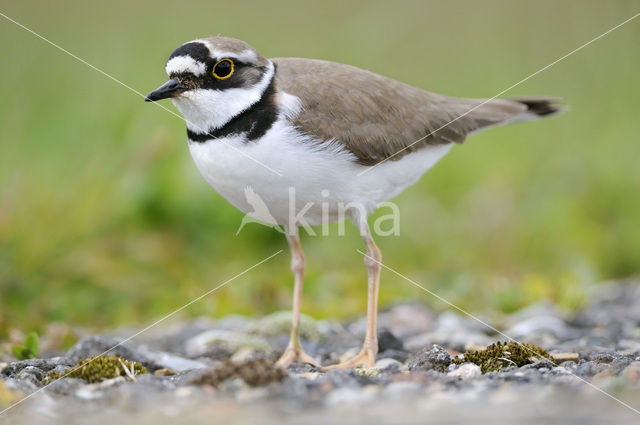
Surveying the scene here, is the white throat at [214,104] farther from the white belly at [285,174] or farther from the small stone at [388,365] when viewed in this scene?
the small stone at [388,365]

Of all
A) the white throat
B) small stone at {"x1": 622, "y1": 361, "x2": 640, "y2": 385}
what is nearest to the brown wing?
the white throat

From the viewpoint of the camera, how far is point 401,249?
Answer: 765 cm

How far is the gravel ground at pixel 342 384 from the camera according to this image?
298cm

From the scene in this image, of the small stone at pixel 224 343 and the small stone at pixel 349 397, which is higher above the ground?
the small stone at pixel 349 397

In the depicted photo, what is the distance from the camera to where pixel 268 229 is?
24.5 ft

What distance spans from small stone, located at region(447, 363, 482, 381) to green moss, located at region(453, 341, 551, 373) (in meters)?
0.08

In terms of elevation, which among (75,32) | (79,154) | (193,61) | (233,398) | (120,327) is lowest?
(120,327)

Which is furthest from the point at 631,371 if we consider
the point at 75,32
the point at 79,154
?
the point at 75,32

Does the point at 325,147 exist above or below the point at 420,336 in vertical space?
above

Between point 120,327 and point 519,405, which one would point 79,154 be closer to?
point 120,327

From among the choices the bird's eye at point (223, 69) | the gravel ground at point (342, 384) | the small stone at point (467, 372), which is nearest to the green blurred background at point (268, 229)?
the gravel ground at point (342, 384)

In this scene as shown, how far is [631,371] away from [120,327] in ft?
12.3

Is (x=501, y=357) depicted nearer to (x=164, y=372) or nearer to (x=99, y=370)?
(x=164, y=372)

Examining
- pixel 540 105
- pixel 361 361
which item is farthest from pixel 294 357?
pixel 540 105
